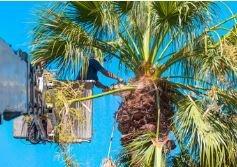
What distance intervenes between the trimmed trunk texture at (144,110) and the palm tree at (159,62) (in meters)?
0.01

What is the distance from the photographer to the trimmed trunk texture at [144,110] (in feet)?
26.3

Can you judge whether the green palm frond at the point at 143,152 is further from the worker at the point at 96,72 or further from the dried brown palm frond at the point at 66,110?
the worker at the point at 96,72

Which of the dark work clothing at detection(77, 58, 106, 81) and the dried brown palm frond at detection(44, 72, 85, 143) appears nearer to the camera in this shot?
the dried brown palm frond at detection(44, 72, 85, 143)

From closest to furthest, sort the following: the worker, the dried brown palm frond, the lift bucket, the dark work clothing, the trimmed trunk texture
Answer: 1. the lift bucket
2. the dried brown palm frond
3. the trimmed trunk texture
4. the worker
5. the dark work clothing

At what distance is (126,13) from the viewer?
820 centimetres

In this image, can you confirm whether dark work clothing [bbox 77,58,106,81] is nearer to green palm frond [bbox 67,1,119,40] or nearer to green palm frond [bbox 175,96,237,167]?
green palm frond [bbox 67,1,119,40]

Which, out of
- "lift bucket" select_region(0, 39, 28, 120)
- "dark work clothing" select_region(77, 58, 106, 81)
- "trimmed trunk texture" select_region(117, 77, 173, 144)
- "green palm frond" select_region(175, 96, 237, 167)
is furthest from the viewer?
"dark work clothing" select_region(77, 58, 106, 81)

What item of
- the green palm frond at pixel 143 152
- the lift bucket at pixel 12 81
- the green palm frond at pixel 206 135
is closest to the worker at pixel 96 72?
the green palm frond at pixel 143 152

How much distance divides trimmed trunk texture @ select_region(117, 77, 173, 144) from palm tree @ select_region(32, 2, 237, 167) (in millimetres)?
13

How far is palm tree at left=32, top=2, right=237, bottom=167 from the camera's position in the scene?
7.59 meters

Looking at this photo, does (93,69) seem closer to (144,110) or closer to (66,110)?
(144,110)

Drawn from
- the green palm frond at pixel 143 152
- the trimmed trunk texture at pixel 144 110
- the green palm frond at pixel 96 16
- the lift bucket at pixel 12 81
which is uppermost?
the green palm frond at pixel 96 16

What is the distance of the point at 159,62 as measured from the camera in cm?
823

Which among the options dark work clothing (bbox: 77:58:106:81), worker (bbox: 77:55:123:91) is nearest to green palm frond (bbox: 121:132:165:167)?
worker (bbox: 77:55:123:91)
